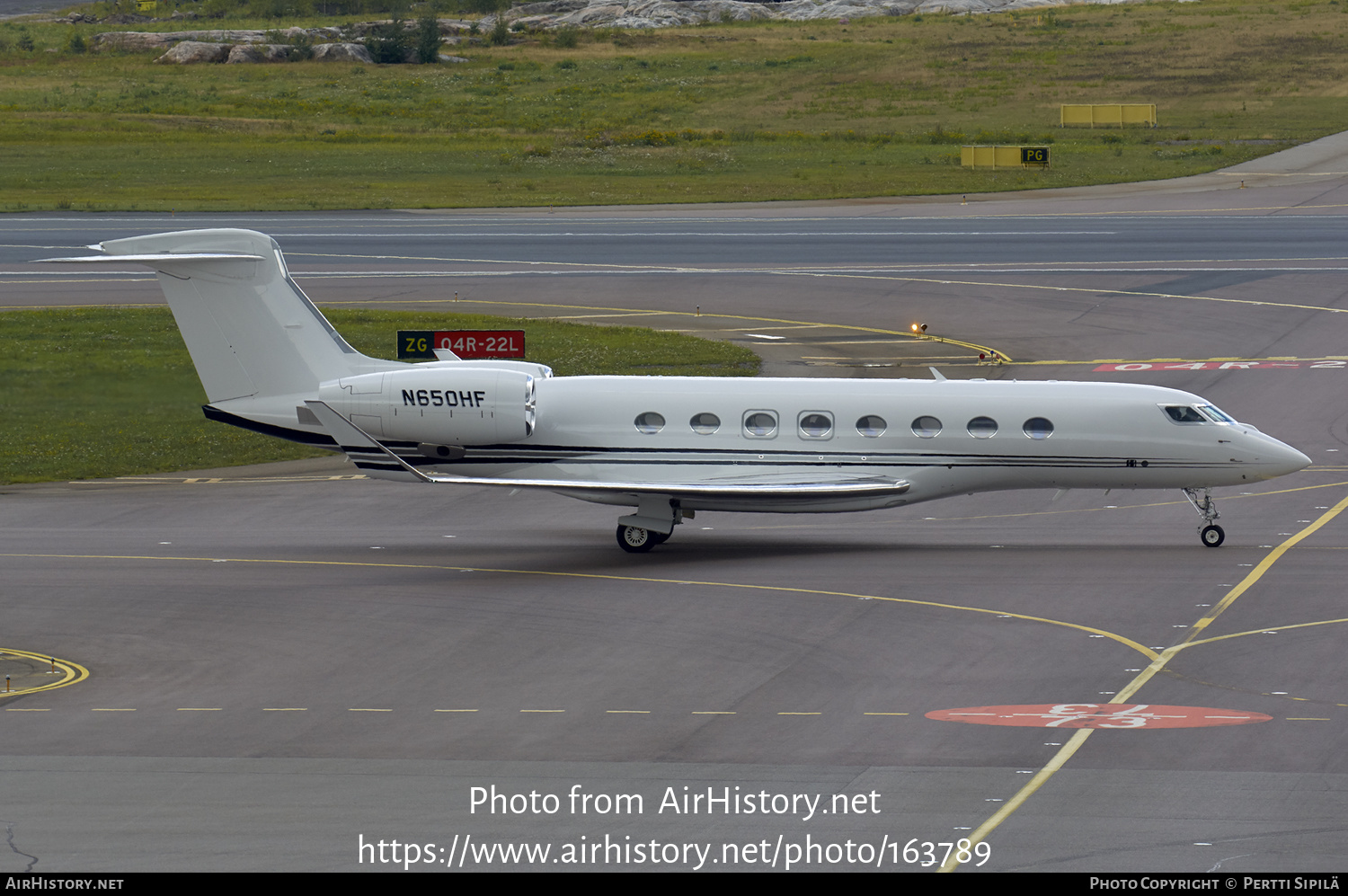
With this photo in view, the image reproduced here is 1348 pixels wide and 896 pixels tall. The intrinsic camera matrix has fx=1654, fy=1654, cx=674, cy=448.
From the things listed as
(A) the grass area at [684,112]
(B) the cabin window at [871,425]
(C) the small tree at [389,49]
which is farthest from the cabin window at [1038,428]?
(C) the small tree at [389,49]

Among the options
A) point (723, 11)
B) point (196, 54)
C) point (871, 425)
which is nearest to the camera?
point (871, 425)

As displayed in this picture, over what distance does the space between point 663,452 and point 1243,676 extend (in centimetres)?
1197

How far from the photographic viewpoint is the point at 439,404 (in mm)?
30156

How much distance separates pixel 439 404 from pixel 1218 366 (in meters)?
26.4

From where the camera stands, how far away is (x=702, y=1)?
18575cm

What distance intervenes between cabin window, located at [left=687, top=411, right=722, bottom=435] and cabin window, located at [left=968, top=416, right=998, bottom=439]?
183 inches

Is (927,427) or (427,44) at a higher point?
(427,44)

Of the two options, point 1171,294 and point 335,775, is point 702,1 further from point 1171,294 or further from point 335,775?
point 335,775

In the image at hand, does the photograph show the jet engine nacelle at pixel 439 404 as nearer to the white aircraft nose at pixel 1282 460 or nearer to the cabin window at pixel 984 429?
the cabin window at pixel 984 429

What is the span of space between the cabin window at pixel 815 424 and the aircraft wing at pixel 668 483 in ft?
2.63

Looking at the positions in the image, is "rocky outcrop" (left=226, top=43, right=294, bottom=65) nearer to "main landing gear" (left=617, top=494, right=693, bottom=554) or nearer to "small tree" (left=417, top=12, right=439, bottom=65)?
"small tree" (left=417, top=12, right=439, bottom=65)

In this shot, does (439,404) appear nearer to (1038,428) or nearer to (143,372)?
(143,372)

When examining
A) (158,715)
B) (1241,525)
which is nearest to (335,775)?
(158,715)

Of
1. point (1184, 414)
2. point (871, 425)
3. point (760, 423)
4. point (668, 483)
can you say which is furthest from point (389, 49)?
point (1184, 414)
